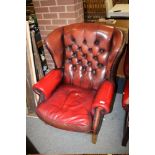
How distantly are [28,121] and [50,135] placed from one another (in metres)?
0.33

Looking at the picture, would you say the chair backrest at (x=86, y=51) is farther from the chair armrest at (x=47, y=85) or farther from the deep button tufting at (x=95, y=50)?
the chair armrest at (x=47, y=85)

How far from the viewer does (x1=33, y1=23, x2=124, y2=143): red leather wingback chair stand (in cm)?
149

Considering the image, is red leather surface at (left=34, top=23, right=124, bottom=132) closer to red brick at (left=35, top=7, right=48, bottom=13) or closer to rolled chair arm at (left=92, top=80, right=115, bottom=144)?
rolled chair arm at (left=92, top=80, right=115, bottom=144)

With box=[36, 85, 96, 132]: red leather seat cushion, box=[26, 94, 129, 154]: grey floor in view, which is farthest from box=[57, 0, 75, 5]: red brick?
box=[26, 94, 129, 154]: grey floor

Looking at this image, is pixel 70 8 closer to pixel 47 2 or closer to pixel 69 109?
pixel 47 2

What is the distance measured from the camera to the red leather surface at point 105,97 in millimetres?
1412

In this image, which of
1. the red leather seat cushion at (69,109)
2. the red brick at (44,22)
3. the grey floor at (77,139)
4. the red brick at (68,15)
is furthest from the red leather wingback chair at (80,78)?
the red brick at (44,22)

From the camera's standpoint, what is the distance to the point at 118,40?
5.22 ft

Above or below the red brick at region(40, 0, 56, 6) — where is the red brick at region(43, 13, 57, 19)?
below

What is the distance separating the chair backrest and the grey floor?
0.43 metres

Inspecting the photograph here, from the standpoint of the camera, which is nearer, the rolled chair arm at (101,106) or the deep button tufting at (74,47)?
the rolled chair arm at (101,106)
